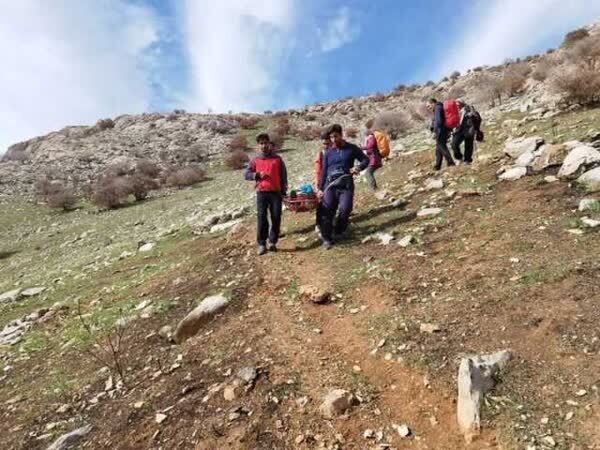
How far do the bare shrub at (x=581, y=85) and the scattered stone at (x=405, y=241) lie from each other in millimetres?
10960

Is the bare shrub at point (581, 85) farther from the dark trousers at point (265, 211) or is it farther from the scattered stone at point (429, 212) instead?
the dark trousers at point (265, 211)

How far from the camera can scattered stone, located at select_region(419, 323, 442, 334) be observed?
18.6 ft

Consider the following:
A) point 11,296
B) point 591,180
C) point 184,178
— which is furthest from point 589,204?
point 184,178

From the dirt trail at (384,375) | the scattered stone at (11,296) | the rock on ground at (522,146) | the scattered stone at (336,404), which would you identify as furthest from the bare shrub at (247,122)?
the scattered stone at (336,404)

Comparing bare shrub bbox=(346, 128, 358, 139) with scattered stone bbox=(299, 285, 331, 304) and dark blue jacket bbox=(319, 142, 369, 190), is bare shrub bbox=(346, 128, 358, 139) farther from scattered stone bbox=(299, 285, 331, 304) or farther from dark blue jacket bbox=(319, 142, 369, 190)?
scattered stone bbox=(299, 285, 331, 304)

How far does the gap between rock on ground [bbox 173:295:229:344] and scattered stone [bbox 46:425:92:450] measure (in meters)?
1.78

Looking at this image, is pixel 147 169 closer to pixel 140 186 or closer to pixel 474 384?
pixel 140 186

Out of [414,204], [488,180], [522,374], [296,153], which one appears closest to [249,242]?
[414,204]

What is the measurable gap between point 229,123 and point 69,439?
1788 inches

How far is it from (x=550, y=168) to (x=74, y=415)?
8986 mm

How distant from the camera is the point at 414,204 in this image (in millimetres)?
10945

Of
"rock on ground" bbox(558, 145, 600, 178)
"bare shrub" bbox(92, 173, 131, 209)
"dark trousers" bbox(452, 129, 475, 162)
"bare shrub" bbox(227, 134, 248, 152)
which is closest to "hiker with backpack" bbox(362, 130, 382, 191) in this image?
"dark trousers" bbox(452, 129, 475, 162)

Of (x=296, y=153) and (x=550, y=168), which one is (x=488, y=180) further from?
(x=296, y=153)

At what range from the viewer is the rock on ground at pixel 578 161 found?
30.5 ft
